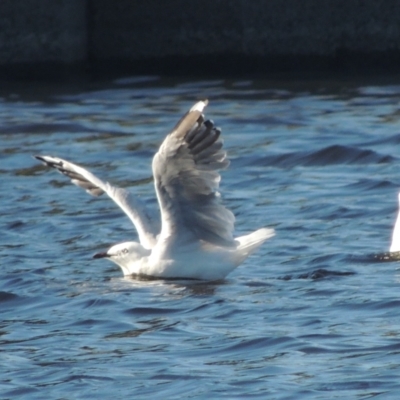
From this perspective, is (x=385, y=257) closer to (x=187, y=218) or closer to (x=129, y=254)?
(x=187, y=218)

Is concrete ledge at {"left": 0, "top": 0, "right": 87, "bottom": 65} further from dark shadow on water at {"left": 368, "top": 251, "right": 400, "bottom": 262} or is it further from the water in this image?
dark shadow on water at {"left": 368, "top": 251, "right": 400, "bottom": 262}

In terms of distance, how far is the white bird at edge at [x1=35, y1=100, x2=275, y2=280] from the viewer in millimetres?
8547

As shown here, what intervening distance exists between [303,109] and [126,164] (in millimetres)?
3042

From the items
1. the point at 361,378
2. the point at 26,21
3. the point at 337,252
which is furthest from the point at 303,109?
the point at 361,378

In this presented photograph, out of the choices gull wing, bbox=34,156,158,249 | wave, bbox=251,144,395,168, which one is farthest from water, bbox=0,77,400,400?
gull wing, bbox=34,156,158,249

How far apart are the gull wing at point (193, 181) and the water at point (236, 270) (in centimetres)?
39

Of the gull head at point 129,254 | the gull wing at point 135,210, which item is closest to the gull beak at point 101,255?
the gull head at point 129,254

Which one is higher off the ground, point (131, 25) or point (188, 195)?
point (131, 25)

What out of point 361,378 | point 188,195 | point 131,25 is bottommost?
point 361,378

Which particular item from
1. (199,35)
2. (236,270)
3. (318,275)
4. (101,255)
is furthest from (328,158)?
(199,35)

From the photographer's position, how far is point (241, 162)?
Result: 13438 millimetres

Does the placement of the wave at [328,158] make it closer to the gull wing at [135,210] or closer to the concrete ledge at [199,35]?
the gull wing at [135,210]

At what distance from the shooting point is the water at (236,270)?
22.6ft

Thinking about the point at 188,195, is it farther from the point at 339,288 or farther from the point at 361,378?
the point at 361,378
